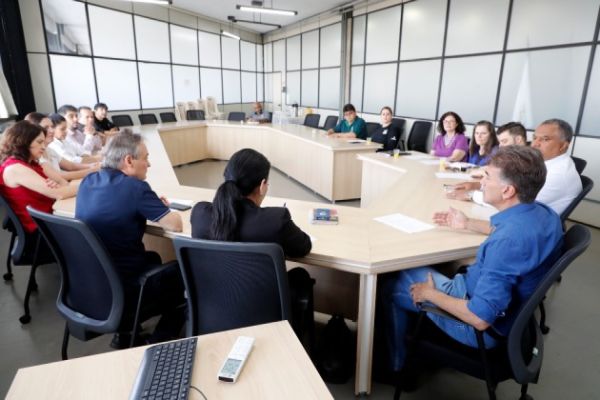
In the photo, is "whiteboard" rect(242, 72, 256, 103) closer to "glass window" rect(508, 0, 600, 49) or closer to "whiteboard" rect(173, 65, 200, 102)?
"whiteboard" rect(173, 65, 200, 102)

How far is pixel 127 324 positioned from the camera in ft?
5.71

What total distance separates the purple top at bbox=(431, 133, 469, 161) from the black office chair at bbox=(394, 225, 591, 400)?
3141mm

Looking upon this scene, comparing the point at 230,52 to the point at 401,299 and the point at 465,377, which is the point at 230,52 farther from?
the point at 465,377

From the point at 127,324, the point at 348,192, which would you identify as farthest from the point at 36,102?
the point at 127,324

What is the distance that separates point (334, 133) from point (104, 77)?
17.9 ft

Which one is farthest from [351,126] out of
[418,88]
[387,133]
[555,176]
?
[555,176]

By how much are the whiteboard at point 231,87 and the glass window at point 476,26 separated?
285 inches

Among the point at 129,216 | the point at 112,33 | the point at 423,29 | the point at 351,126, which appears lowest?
the point at 129,216

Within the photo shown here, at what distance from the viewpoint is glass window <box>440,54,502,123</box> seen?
18.0ft

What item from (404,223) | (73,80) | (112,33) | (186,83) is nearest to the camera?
(404,223)

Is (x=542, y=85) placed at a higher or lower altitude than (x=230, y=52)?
lower

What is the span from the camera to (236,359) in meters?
0.94

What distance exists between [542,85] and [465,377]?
4.43m

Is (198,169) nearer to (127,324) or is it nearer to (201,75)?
(201,75)
